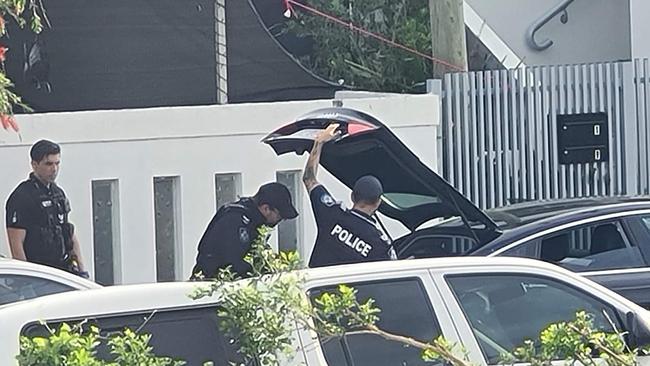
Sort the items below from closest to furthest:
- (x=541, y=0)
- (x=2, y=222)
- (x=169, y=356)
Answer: (x=169, y=356)
(x=2, y=222)
(x=541, y=0)

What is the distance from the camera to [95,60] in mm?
15539

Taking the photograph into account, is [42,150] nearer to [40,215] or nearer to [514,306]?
[40,215]

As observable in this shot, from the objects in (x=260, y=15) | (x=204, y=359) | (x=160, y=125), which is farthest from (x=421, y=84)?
(x=204, y=359)

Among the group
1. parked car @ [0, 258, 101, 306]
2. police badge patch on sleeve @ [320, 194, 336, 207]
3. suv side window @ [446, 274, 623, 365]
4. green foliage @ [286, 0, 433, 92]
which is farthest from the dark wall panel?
suv side window @ [446, 274, 623, 365]

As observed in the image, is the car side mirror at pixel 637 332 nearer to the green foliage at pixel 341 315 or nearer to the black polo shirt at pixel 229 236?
the green foliage at pixel 341 315

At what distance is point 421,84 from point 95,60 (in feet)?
12.6

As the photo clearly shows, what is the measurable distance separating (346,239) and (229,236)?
75cm

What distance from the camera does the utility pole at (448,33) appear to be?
1316 cm

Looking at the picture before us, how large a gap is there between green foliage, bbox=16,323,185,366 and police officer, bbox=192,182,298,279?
413 cm

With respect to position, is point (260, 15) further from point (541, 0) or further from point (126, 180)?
point (126, 180)

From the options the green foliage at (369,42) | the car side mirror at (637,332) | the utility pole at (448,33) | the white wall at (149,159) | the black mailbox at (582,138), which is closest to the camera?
the car side mirror at (637,332)

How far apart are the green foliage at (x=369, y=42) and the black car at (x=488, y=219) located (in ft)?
24.9

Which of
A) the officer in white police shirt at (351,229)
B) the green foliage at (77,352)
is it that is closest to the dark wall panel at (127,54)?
the officer in white police shirt at (351,229)

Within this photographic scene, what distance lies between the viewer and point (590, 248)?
9203 mm
